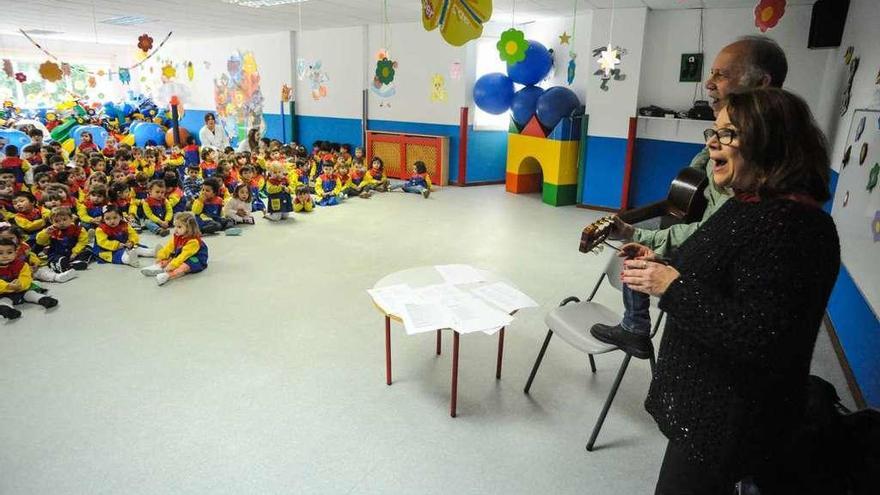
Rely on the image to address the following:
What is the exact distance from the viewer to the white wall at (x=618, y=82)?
6.43 meters

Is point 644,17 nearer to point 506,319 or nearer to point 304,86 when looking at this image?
point 506,319

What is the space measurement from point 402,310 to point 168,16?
334 inches

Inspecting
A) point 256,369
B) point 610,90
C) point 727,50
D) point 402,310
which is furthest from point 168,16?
point 727,50

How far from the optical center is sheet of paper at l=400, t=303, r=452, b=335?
2.17 metres

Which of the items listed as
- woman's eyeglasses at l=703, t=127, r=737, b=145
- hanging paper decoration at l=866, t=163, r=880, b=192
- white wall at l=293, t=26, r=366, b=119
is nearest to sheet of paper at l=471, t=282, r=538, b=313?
woman's eyeglasses at l=703, t=127, r=737, b=145

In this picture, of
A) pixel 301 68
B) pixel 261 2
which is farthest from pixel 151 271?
pixel 301 68

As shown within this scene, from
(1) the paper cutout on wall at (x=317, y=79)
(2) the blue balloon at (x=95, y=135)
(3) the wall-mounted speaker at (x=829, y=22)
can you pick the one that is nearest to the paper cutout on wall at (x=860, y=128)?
(3) the wall-mounted speaker at (x=829, y=22)

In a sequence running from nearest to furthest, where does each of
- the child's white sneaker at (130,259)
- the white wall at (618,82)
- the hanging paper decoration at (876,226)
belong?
the hanging paper decoration at (876,226) < the child's white sneaker at (130,259) < the white wall at (618,82)

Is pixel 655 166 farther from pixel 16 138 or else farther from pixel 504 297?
pixel 16 138

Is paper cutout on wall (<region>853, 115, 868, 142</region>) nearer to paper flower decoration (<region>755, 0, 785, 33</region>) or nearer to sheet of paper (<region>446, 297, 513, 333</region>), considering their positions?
paper flower decoration (<region>755, 0, 785, 33</region>)

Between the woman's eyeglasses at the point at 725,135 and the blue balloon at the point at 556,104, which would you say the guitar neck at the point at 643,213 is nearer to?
the woman's eyeglasses at the point at 725,135

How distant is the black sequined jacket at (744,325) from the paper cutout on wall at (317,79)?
32.0ft

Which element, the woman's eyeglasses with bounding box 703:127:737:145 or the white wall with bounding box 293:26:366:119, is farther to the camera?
the white wall with bounding box 293:26:366:119

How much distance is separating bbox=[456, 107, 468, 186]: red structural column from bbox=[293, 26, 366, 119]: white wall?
224cm
